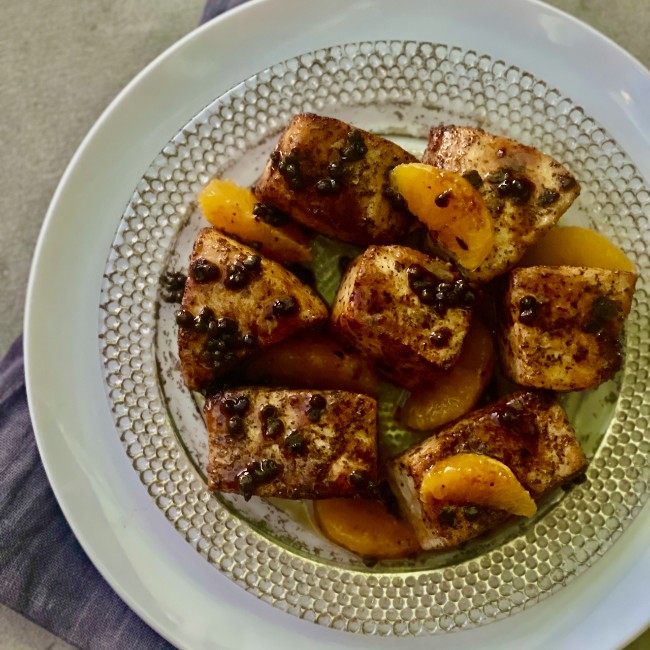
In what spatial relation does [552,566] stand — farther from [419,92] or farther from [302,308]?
[419,92]

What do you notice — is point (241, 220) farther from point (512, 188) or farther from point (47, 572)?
point (47, 572)

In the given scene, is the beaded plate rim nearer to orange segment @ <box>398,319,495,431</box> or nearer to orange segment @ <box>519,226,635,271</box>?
orange segment @ <box>519,226,635,271</box>

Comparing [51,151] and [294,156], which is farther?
[51,151]

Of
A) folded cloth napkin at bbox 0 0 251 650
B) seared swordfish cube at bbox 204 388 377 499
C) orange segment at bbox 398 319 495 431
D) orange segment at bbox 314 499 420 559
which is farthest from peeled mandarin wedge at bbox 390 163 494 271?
folded cloth napkin at bbox 0 0 251 650

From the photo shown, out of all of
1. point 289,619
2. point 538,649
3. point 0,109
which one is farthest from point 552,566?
point 0,109

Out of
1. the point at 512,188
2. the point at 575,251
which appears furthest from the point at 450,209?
the point at 575,251

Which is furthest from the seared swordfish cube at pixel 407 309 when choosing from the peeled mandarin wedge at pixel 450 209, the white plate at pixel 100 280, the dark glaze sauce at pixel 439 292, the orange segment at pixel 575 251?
the white plate at pixel 100 280
